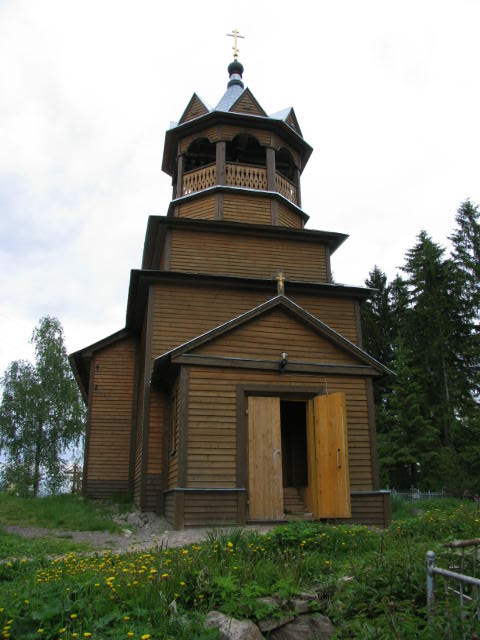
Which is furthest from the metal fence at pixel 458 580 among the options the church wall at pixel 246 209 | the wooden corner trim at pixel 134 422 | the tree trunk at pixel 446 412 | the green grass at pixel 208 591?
the tree trunk at pixel 446 412

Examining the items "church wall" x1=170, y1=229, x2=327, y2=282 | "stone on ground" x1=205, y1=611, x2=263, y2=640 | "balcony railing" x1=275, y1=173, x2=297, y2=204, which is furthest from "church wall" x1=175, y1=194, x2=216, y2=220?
"stone on ground" x1=205, y1=611, x2=263, y2=640

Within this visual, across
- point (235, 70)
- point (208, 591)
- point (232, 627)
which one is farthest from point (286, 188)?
point (232, 627)

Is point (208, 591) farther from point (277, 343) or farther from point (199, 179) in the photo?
point (199, 179)

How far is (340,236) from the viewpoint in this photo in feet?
52.0

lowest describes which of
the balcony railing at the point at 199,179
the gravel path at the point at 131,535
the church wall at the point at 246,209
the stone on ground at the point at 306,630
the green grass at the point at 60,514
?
the stone on ground at the point at 306,630

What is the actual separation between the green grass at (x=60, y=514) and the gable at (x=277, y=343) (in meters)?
4.03

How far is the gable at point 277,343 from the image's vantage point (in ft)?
36.5

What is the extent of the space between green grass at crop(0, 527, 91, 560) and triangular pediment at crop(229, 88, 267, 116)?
41.7 feet

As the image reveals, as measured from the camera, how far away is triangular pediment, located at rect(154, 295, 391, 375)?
36.2 feet

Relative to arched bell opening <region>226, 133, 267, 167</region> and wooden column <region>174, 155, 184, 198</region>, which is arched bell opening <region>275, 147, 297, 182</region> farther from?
wooden column <region>174, 155, 184, 198</region>

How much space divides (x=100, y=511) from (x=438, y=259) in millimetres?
24980

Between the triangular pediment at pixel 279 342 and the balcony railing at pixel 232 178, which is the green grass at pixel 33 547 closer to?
the triangular pediment at pixel 279 342

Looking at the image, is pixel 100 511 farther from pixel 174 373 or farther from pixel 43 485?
pixel 43 485

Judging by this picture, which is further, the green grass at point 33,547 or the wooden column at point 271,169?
the wooden column at point 271,169
